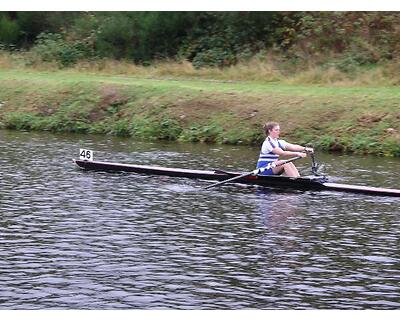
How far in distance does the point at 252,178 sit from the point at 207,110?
11579 millimetres

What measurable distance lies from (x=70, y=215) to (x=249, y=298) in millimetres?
6799

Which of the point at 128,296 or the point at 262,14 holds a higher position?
the point at 262,14

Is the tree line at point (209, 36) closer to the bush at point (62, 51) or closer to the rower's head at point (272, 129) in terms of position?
the bush at point (62, 51)

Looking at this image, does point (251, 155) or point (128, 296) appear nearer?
point (128, 296)

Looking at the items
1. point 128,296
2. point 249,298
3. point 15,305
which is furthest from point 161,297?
point 15,305

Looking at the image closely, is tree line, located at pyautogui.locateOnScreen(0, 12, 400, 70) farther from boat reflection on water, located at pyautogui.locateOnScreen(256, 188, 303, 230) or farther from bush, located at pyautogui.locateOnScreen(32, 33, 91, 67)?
boat reflection on water, located at pyautogui.locateOnScreen(256, 188, 303, 230)

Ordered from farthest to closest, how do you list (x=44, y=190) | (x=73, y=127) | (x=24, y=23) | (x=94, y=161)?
(x=24, y=23)
(x=73, y=127)
(x=94, y=161)
(x=44, y=190)

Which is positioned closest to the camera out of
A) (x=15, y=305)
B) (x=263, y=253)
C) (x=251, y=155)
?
(x=15, y=305)

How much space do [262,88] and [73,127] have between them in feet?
25.6

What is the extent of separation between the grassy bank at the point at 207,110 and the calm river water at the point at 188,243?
16.8 ft

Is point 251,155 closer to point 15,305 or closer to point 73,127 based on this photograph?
point 73,127

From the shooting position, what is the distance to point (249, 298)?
12.8 m

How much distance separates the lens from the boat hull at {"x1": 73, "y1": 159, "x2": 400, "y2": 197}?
69.5ft

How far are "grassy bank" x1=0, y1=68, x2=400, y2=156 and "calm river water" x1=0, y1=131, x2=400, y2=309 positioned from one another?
201 inches
